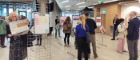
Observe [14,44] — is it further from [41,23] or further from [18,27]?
[41,23]

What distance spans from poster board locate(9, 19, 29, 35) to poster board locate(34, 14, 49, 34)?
308mm

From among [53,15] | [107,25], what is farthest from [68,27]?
[53,15]

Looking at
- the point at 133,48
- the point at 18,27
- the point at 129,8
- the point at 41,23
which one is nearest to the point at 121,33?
the point at 133,48

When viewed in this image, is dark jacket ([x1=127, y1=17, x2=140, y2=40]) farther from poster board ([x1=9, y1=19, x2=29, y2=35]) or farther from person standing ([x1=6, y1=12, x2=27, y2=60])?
person standing ([x1=6, y1=12, x2=27, y2=60])

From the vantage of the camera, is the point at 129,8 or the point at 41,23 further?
the point at 129,8

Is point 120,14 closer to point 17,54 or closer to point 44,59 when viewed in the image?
point 44,59

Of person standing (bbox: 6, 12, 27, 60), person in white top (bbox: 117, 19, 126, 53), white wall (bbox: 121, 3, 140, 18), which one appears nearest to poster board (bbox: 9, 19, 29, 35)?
person standing (bbox: 6, 12, 27, 60)

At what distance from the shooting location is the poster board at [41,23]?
122 inches

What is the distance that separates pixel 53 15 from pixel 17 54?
15.0 m

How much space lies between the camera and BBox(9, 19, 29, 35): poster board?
8.62ft

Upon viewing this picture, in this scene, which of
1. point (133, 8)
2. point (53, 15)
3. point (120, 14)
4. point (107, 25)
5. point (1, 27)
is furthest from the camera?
point (53, 15)

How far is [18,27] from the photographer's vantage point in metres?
2.69

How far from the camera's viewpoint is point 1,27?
5910 millimetres

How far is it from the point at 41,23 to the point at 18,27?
0.64 m
